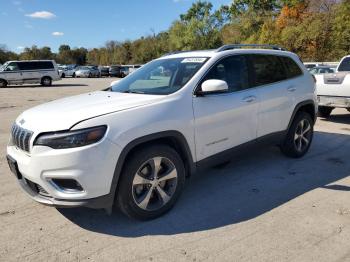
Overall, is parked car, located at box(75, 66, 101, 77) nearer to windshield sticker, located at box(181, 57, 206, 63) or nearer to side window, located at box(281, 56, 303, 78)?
side window, located at box(281, 56, 303, 78)

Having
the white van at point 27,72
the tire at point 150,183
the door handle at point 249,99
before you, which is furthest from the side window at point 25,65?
the tire at point 150,183

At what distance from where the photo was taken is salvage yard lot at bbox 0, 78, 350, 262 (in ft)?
10.7

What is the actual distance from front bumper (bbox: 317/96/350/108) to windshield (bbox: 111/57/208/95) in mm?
5272

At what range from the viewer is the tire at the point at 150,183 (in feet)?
11.8

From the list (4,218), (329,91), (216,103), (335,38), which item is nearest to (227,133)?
(216,103)

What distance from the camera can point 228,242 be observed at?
11.3 ft

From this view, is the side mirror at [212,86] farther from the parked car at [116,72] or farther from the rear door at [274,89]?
the parked car at [116,72]

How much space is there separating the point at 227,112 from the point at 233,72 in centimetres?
64

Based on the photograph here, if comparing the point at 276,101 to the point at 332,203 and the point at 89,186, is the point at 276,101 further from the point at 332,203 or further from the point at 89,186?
the point at 89,186

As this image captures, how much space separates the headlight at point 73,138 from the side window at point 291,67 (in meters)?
3.56

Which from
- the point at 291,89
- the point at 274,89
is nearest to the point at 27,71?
the point at 291,89

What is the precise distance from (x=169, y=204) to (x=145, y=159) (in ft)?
2.14

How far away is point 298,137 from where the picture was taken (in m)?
5.97

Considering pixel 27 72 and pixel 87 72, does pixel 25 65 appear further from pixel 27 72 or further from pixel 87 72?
pixel 87 72
